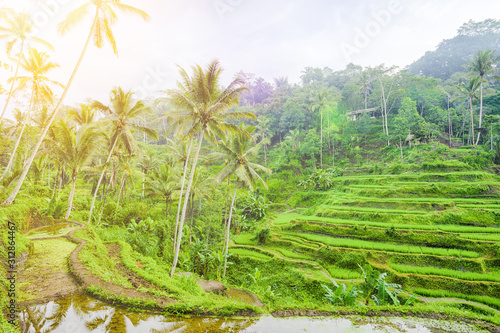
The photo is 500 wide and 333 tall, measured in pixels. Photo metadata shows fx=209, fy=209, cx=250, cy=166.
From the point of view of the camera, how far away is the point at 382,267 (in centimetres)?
1144

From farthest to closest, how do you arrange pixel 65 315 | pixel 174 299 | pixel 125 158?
pixel 125 158 → pixel 174 299 → pixel 65 315

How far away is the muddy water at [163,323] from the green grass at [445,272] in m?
7.98

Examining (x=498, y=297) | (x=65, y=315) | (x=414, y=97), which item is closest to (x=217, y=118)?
(x=65, y=315)

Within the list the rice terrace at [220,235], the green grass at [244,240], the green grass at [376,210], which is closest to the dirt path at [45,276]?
the rice terrace at [220,235]

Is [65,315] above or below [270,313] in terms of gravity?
above

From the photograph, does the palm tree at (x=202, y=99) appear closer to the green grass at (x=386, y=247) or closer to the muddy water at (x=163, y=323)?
the muddy water at (x=163, y=323)

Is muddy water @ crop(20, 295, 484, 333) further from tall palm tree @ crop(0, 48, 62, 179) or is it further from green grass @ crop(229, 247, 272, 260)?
tall palm tree @ crop(0, 48, 62, 179)

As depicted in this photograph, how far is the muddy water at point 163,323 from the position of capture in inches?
135

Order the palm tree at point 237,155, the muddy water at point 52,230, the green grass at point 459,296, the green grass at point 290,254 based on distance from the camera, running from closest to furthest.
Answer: the muddy water at point 52,230 → the green grass at point 459,296 → the palm tree at point 237,155 → the green grass at point 290,254

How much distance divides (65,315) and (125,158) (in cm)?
1476

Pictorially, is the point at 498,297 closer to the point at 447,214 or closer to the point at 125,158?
the point at 447,214

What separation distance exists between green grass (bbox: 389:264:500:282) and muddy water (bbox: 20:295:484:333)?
7.98m

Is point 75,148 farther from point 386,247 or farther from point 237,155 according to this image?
point 386,247

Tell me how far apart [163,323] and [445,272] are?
13.2 metres
